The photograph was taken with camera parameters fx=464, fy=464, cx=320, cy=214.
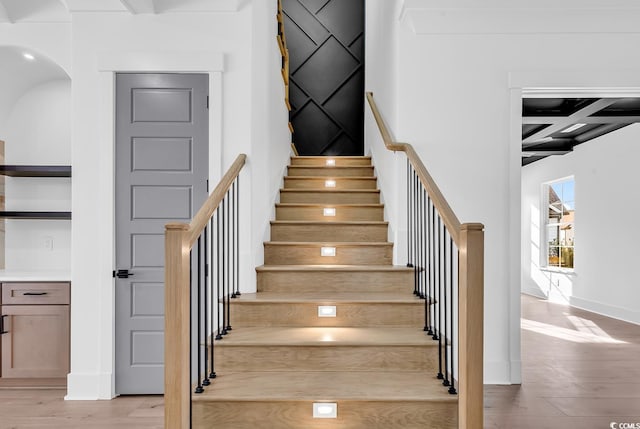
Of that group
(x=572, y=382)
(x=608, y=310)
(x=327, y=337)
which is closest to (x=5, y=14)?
(x=327, y=337)

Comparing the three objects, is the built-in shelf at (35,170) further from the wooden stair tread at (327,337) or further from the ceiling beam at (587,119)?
the ceiling beam at (587,119)

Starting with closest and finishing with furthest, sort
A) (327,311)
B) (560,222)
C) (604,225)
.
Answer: (327,311)
(604,225)
(560,222)

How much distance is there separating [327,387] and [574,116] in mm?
4517

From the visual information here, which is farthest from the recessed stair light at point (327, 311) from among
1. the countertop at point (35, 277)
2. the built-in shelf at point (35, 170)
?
the built-in shelf at point (35, 170)

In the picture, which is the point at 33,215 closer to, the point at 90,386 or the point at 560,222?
the point at 90,386

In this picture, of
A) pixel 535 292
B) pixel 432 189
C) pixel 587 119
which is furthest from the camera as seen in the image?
pixel 535 292

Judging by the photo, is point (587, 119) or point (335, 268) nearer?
point (335, 268)

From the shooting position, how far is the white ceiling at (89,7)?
3373mm

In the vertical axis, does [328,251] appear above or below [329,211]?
below

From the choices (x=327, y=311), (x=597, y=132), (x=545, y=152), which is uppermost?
(x=597, y=132)

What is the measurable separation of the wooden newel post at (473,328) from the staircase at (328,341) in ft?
0.60

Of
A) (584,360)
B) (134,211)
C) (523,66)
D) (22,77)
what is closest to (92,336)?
(134,211)

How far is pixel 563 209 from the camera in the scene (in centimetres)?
823

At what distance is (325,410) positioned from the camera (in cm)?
217
